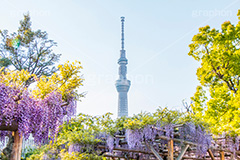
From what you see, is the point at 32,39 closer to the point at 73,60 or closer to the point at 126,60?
the point at 73,60

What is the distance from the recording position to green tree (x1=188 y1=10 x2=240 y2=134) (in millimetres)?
12328

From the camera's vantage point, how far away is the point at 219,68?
42.5 ft

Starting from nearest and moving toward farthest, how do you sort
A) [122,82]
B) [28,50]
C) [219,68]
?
1. [219,68]
2. [28,50]
3. [122,82]

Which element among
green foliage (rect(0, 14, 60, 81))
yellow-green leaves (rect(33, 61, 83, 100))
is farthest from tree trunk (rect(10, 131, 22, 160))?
green foliage (rect(0, 14, 60, 81))

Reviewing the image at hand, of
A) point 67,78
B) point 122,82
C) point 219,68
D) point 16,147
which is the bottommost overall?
point 16,147

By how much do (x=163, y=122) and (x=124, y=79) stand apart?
78.2m

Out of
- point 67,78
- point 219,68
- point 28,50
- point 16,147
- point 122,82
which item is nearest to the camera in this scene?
point 16,147

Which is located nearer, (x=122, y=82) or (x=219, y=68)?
(x=219, y=68)

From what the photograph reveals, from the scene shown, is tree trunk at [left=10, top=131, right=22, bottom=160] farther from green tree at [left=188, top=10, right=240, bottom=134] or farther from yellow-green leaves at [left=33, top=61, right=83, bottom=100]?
green tree at [left=188, top=10, right=240, bottom=134]

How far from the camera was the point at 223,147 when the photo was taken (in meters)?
10.0

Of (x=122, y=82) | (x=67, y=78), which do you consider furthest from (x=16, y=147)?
(x=122, y=82)

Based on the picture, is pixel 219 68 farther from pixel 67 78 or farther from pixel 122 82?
pixel 122 82

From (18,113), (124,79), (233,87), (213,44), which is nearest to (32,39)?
(213,44)

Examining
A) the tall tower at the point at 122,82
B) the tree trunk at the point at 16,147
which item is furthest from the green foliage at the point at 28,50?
the tall tower at the point at 122,82
